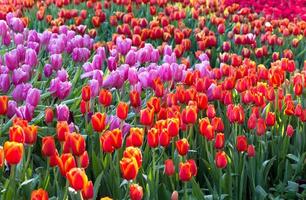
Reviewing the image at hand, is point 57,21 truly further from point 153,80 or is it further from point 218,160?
point 218,160

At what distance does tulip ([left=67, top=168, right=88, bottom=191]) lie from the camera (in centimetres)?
218

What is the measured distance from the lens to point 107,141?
2.62 m

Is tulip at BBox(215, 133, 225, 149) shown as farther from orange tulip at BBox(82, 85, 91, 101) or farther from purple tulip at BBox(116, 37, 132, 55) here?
purple tulip at BBox(116, 37, 132, 55)

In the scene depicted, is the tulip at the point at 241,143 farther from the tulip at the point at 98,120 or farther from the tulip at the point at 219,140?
the tulip at the point at 98,120

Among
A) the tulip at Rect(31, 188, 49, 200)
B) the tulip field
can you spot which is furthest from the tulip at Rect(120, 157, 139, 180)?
the tulip at Rect(31, 188, 49, 200)

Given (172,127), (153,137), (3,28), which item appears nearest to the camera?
(153,137)

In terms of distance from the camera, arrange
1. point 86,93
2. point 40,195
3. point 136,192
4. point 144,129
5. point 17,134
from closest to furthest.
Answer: point 40,195, point 136,192, point 17,134, point 86,93, point 144,129

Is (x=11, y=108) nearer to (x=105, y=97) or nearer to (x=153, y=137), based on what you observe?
(x=105, y=97)

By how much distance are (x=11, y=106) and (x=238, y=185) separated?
3.89 ft

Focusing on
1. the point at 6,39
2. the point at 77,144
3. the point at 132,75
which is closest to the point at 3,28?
the point at 6,39

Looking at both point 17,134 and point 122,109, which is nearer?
point 17,134

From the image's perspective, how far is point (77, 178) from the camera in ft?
7.16

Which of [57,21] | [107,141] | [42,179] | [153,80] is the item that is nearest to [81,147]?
[107,141]

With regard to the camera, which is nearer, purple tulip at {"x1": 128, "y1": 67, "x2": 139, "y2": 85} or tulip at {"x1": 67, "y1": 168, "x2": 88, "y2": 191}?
tulip at {"x1": 67, "y1": 168, "x2": 88, "y2": 191}
